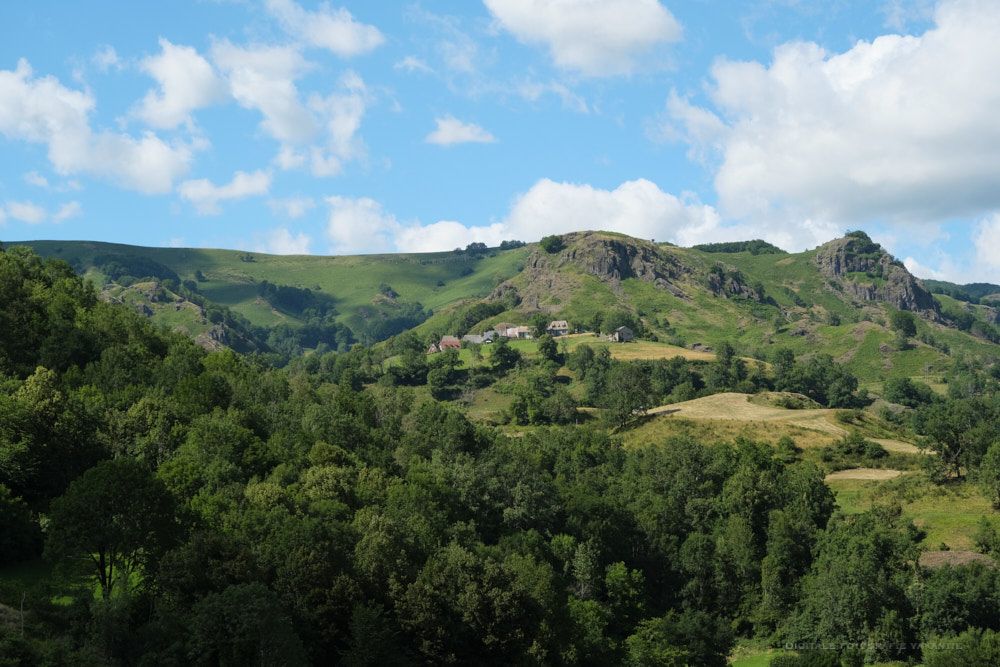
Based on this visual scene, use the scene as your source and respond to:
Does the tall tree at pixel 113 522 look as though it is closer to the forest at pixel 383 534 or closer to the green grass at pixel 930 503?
the forest at pixel 383 534

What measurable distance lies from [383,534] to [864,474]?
286ft

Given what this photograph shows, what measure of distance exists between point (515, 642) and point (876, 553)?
41647mm

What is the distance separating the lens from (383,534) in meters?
60.3

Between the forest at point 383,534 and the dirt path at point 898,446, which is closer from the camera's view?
the forest at point 383,534

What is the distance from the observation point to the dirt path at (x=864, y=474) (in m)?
119

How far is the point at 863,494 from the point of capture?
4345 inches

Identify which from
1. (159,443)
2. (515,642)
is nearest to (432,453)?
(159,443)

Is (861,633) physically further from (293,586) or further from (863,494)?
(293,586)

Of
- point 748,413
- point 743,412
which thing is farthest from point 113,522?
point 743,412

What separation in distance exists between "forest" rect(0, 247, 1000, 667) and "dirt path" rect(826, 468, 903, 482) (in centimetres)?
555

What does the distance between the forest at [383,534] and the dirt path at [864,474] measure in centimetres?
555

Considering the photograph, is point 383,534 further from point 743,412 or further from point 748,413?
point 743,412

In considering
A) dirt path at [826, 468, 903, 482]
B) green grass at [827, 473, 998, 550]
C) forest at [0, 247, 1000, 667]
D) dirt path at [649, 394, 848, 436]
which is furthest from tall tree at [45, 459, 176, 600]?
dirt path at [649, 394, 848, 436]

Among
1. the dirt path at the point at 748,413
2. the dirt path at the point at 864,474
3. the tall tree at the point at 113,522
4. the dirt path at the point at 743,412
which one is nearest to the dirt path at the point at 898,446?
the dirt path at the point at 748,413
